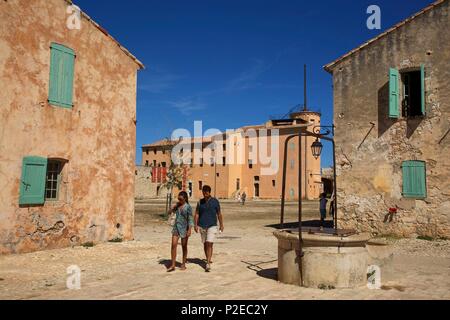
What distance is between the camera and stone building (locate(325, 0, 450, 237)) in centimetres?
1364

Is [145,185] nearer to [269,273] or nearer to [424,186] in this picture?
[424,186]

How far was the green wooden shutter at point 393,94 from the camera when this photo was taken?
46.9ft

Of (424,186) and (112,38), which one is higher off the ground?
(112,38)

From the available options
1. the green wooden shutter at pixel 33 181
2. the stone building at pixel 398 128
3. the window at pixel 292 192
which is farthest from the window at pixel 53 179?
the window at pixel 292 192

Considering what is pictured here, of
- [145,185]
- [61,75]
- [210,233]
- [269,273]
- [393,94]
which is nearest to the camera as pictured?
[269,273]

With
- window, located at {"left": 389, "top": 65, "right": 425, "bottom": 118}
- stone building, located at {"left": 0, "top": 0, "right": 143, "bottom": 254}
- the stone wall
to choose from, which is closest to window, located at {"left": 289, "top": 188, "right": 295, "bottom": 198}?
the stone wall

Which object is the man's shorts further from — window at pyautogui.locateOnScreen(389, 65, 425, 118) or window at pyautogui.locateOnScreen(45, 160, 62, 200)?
window at pyautogui.locateOnScreen(389, 65, 425, 118)

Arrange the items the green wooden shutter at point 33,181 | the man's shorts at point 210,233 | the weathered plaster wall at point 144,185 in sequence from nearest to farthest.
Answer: the man's shorts at point 210,233, the green wooden shutter at point 33,181, the weathered plaster wall at point 144,185

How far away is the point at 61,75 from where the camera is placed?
10852mm

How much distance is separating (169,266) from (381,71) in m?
11.1

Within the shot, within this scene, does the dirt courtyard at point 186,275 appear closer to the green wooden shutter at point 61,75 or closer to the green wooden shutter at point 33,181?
the green wooden shutter at point 33,181

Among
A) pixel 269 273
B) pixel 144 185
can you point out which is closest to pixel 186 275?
pixel 269 273

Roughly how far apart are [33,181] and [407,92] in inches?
503

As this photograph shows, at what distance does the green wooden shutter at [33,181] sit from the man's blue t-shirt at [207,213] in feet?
14.7
